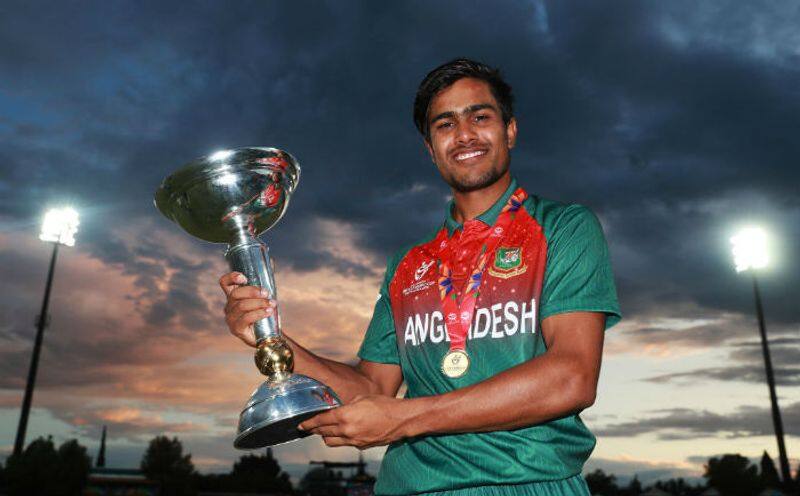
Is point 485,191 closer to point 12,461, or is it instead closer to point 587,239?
point 587,239

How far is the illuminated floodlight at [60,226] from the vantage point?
2441 cm

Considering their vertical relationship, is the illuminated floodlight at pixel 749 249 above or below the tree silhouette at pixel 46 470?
above

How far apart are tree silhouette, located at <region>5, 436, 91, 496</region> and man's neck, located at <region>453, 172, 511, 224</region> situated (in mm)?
27258

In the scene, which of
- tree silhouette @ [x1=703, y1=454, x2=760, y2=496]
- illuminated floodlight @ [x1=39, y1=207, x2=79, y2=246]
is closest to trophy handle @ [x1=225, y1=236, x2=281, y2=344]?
illuminated floodlight @ [x1=39, y1=207, x2=79, y2=246]

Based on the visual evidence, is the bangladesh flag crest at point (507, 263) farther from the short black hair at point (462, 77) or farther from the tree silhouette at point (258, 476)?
the tree silhouette at point (258, 476)

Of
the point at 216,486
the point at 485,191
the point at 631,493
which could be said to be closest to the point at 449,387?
the point at 485,191

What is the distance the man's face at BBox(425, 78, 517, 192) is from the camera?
268cm

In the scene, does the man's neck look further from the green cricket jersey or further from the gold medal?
the gold medal

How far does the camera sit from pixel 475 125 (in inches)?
106

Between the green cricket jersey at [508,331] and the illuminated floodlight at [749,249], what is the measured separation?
24.3 metres

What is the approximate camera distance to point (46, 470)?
92.5 feet

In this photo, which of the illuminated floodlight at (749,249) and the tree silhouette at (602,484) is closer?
the illuminated floodlight at (749,249)

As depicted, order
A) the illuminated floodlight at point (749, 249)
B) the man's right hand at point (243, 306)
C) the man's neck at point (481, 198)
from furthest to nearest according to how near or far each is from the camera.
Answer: the illuminated floodlight at point (749, 249), the man's neck at point (481, 198), the man's right hand at point (243, 306)

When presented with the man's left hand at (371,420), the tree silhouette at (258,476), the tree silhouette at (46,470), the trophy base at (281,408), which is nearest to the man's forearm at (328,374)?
the trophy base at (281,408)
